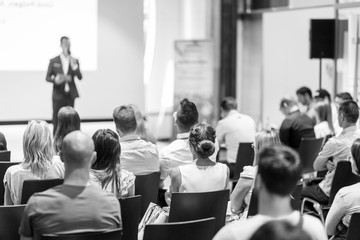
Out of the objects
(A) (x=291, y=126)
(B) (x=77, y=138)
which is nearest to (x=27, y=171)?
(B) (x=77, y=138)

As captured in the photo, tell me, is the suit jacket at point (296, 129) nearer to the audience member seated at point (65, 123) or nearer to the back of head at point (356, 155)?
the audience member seated at point (65, 123)

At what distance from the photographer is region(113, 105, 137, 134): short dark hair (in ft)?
17.9

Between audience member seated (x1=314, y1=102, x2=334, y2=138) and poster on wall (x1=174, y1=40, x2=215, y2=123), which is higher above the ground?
poster on wall (x1=174, y1=40, x2=215, y2=123)

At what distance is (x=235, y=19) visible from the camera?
13.5 meters

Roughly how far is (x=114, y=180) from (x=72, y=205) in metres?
1.02

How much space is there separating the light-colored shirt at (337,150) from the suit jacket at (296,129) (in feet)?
7.63

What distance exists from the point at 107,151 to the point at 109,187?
8.6 inches

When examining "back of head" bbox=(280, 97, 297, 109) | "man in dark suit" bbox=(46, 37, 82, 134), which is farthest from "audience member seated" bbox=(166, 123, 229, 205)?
"man in dark suit" bbox=(46, 37, 82, 134)

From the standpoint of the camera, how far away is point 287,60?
1251 cm

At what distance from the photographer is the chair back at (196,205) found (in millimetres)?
3920

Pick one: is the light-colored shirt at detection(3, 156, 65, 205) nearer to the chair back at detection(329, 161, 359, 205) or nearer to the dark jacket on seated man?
the chair back at detection(329, 161, 359, 205)

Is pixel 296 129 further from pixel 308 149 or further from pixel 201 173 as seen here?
pixel 201 173

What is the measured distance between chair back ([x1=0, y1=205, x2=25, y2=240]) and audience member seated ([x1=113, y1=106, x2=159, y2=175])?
1801 mm

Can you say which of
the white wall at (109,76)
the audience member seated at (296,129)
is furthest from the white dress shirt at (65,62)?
the audience member seated at (296,129)
